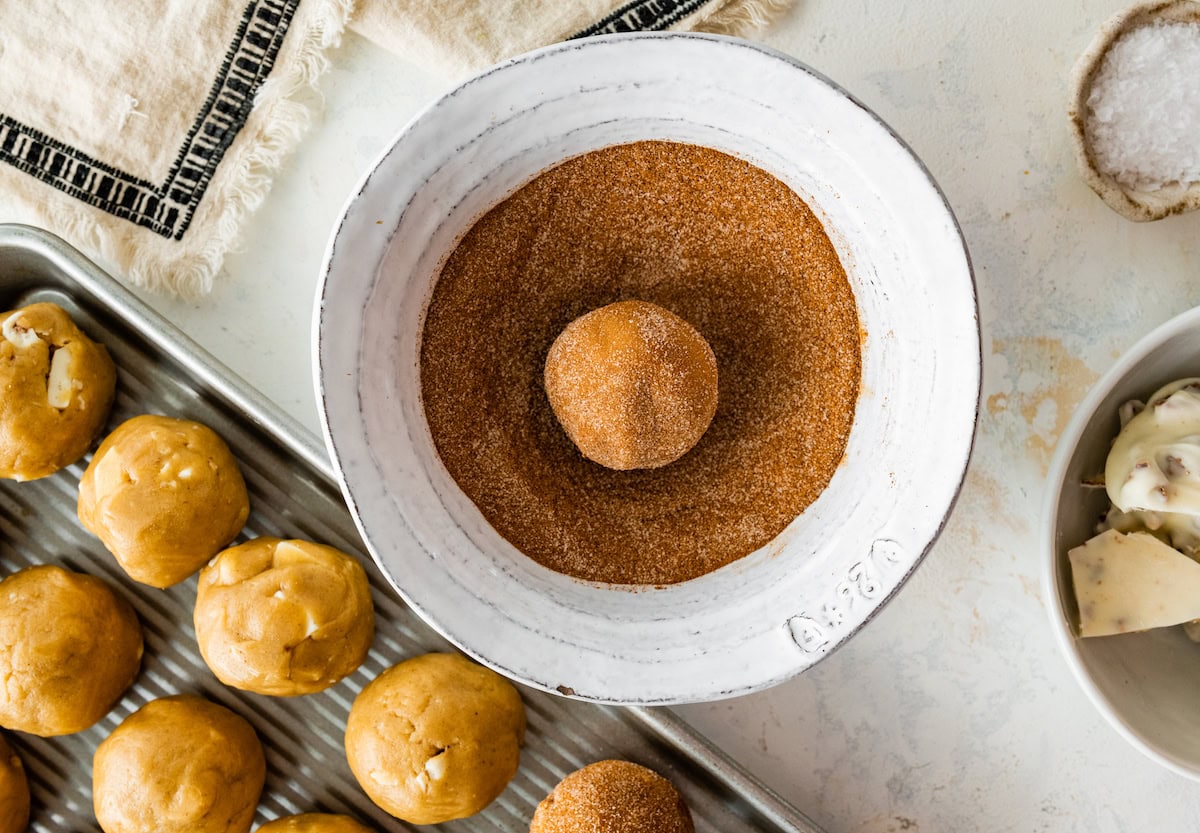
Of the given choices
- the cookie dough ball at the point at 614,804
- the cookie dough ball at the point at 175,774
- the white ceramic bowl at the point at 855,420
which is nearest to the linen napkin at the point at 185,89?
the white ceramic bowl at the point at 855,420

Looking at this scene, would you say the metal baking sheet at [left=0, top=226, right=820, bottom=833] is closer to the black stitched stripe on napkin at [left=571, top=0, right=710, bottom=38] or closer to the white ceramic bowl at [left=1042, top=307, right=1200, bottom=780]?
the white ceramic bowl at [left=1042, top=307, right=1200, bottom=780]

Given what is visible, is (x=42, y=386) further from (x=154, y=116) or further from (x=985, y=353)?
(x=985, y=353)

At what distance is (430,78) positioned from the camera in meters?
1.06

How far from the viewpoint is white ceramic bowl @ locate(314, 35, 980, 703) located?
801mm

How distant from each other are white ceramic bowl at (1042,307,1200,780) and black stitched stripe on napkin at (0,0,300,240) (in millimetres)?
908

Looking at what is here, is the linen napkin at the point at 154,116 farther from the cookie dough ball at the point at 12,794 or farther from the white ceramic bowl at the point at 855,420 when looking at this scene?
the cookie dough ball at the point at 12,794

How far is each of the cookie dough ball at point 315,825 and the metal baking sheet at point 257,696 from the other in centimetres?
3

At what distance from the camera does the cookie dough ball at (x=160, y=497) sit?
0.97 m

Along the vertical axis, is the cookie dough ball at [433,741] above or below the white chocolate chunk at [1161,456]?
below

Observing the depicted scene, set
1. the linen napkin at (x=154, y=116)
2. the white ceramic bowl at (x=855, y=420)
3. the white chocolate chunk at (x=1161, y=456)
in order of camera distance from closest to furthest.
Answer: the white ceramic bowl at (x=855, y=420) → the white chocolate chunk at (x=1161, y=456) → the linen napkin at (x=154, y=116)

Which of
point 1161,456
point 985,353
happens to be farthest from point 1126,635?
point 985,353

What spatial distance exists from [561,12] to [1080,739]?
968mm

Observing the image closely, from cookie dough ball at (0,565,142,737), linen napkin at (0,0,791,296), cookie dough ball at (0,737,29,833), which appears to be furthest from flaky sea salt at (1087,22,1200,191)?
cookie dough ball at (0,737,29,833)

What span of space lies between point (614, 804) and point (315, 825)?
315mm
